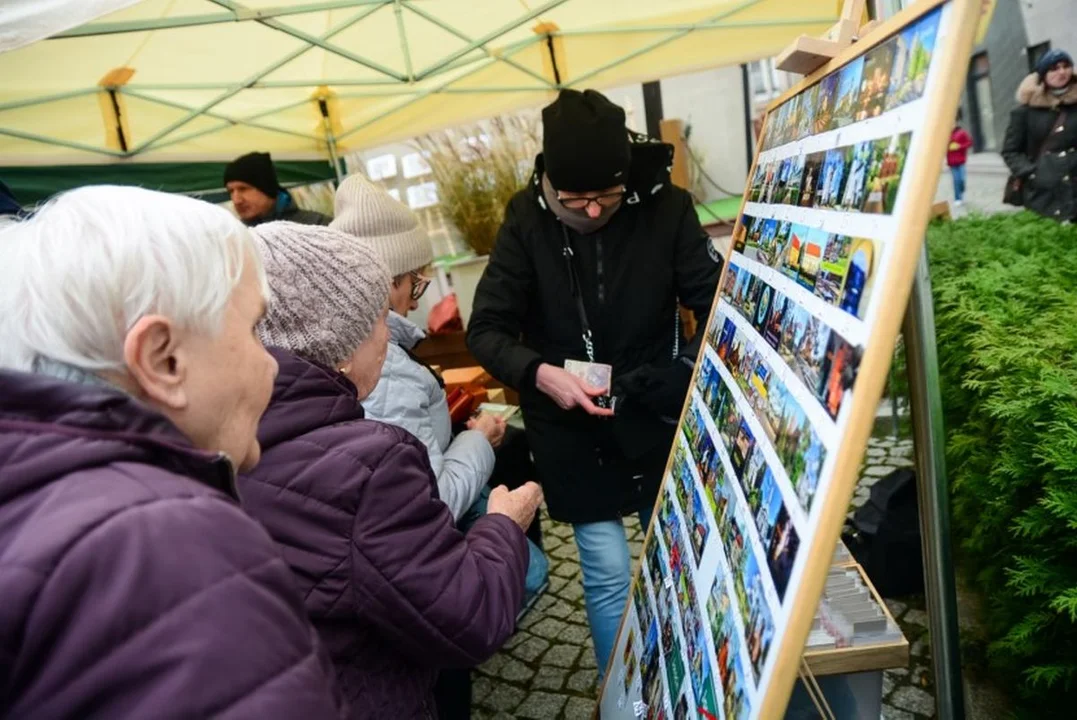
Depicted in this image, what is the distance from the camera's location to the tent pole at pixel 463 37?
A: 368 cm

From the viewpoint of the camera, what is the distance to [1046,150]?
5.79 m

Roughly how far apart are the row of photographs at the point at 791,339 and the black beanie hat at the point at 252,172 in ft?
12.2

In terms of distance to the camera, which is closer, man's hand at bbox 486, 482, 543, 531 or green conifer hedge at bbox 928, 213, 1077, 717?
man's hand at bbox 486, 482, 543, 531

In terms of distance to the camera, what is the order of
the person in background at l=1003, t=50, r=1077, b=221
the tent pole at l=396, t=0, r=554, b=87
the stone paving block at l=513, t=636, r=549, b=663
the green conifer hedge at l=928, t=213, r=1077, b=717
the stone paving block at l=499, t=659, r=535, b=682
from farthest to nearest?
the person in background at l=1003, t=50, r=1077, b=221 → the tent pole at l=396, t=0, r=554, b=87 → the stone paving block at l=513, t=636, r=549, b=663 → the stone paving block at l=499, t=659, r=535, b=682 → the green conifer hedge at l=928, t=213, r=1077, b=717

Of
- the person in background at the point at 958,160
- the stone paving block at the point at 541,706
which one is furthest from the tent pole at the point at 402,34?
the person in background at the point at 958,160

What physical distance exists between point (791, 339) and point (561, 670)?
2387mm

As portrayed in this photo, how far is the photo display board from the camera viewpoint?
713mm

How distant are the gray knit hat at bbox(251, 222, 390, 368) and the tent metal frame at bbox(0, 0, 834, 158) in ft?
7.74

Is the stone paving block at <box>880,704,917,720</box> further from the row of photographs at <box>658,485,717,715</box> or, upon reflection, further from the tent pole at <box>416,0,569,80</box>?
the tent pole at <box>416,0,569,80</box>

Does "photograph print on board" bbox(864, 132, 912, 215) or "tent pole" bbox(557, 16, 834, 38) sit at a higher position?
"tent pole" bbox(557, 16, 834, 38)

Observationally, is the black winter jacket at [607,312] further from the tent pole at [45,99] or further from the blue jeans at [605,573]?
the tent pole at [45,99]

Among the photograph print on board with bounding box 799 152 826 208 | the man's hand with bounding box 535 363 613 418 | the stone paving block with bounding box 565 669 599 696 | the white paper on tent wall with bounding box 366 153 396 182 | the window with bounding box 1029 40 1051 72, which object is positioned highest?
the window with bounding box 1029 40 1051 72

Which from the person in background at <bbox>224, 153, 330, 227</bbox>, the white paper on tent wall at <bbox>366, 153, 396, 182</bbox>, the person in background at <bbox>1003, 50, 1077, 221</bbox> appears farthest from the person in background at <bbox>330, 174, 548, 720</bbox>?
the white paper on tent wall at <bbox>366, 153, 396, 182</bbox>

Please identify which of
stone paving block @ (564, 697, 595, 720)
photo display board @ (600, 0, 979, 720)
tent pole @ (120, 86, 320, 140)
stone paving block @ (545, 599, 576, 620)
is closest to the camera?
photo display board @ (600, 0, 979, 720)
